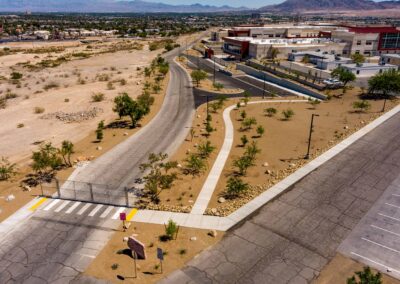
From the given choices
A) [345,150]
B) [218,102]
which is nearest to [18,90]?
[218,102]

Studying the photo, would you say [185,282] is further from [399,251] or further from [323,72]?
[323,72]

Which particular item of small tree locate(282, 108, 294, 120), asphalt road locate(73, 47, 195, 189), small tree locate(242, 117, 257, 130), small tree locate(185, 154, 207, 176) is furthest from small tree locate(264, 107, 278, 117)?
small tree locate(185, 154, 207, 176)

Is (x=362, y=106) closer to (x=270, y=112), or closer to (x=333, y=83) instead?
(x=333, y=83)

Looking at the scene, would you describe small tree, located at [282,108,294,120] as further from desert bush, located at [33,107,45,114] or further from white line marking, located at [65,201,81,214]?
desert bush, located at [33,107,45,114]

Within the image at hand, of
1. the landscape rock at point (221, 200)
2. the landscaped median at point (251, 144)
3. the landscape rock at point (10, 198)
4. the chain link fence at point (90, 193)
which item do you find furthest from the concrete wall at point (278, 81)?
the landscape rock at point (10, 198)

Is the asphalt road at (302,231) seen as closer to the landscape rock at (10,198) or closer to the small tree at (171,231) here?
the small tree at (171,231)
